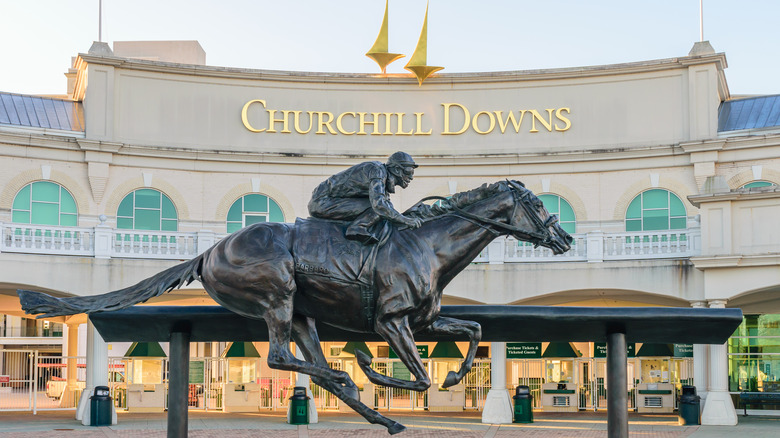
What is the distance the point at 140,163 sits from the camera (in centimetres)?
3222

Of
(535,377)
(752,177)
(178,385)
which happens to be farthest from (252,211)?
(178,385)

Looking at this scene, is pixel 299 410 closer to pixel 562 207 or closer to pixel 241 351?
pixel 241 351

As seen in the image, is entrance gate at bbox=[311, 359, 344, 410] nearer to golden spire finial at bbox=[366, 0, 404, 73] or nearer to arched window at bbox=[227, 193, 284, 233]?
arched window at bbox=[227, 193, 284, 233]

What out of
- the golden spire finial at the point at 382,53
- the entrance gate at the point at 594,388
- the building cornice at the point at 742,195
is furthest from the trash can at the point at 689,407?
the golden spire finial at the point at 382,53

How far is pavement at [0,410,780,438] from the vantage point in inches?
977

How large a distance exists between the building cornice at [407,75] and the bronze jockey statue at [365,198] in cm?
2605

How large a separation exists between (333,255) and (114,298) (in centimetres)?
168

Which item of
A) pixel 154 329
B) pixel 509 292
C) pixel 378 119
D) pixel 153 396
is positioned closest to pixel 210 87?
pixel 378 119

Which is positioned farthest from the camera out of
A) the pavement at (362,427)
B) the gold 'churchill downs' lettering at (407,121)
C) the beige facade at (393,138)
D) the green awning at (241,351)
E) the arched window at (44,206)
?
the gold 'churchill downs' lettering at (407,121)

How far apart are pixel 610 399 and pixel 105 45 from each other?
28.1 metres

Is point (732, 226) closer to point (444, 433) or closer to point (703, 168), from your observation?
point (703, 168)

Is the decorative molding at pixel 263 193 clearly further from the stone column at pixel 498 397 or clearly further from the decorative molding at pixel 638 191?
the decorative molding at pixel 638 191

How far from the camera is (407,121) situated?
33594 mm

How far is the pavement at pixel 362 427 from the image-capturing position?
2481 cm
